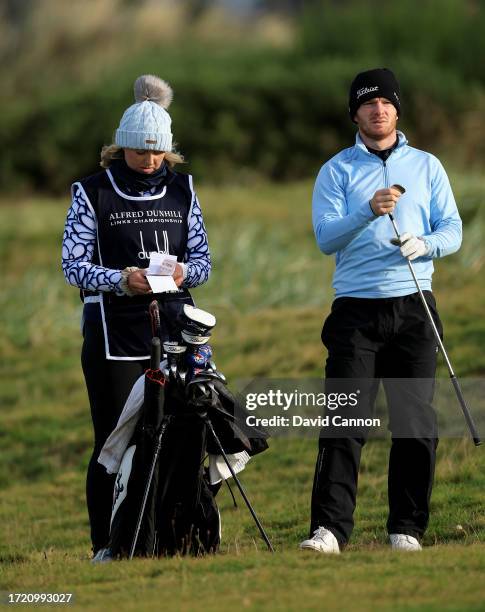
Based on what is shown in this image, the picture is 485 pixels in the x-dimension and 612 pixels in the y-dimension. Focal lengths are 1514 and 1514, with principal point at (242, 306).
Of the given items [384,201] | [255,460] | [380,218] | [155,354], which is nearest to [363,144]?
[380,218]

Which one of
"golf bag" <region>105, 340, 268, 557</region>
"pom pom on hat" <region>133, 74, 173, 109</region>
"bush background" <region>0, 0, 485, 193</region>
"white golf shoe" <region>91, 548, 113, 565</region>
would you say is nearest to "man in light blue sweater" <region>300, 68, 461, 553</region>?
"golf bag" <region>105, 340, 268, 557</region>

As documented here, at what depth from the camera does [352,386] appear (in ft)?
22.9

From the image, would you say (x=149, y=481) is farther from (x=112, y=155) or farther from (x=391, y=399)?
(x=112, y=155)

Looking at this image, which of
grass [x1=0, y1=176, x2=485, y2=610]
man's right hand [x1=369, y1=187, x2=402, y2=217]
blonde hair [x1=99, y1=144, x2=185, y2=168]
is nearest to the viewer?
grass [x1=0, y1=176, x2=485, y2=610]

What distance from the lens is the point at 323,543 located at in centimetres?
684

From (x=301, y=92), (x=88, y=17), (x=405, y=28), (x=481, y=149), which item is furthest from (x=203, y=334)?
(x=88, y=17)

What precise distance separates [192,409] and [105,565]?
2.62 feet

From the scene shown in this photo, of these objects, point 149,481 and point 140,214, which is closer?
point 149,481

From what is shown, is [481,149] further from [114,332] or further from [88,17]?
[114,332]

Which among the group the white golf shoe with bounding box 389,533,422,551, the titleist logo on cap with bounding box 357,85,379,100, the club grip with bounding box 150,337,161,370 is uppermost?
the titleist logo on cap with bounding box 357,85,379,100

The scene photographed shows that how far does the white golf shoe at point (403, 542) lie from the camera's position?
691cm

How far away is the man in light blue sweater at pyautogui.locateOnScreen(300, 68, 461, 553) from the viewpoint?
6.97 m

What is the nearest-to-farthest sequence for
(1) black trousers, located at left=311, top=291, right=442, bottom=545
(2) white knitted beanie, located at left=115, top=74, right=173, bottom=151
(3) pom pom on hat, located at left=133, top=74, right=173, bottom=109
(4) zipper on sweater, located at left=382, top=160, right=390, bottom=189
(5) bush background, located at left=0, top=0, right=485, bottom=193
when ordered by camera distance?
(1) black trousers, located at left=311, top=291, right=442, bottom=545 < (4) zipper on sweater, located at left=382, top=160, right=390, bottom=189 < (2) white knitted beanie, located at left=115, top=74, right=173, bottom=151 < (3) pom pom on hat, located at left=133, top=74, right=173, bottom=109 < (5) bush background, located at left=0, top=0, right=485, bottom=193

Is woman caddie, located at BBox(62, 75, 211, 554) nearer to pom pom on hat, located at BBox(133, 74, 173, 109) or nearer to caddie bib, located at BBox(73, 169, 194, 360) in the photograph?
caddie bib, located at BBox(73, 169, 194, 360)
